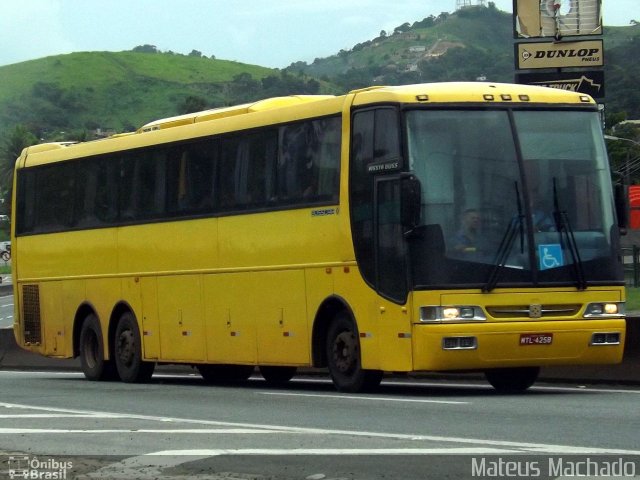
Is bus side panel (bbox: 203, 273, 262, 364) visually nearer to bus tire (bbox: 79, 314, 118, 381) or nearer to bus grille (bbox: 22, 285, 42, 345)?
bus tire (bbox: 79, 314, 118, 381)

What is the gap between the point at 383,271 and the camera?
56.6 ft

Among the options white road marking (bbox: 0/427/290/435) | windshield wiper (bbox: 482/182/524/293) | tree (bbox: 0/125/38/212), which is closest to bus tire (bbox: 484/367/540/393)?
windshield wiper (bbox: 482/182/524/293)

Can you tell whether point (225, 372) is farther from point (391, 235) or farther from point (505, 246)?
point (505, 246)

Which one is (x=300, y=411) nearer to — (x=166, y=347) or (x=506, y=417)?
(x=506, y=417)

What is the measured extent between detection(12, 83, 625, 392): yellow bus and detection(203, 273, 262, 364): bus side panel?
3 centimetres

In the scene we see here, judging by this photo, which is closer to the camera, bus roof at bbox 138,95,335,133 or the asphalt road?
the asphalt road

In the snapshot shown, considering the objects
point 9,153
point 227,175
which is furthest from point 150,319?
point 9,153

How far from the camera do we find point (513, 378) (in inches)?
741

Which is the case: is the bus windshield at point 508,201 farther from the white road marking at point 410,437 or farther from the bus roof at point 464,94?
the white road marking at point 410,437

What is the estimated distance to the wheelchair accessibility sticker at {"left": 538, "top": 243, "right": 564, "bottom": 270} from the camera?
17.0 m

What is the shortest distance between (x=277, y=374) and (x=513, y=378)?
4.86 meters

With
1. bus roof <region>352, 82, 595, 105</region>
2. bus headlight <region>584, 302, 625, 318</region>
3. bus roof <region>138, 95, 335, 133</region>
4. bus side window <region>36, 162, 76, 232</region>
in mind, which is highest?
bus roof <region>138, 95, 335, 133</region>

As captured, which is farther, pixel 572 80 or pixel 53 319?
pixel 572 80

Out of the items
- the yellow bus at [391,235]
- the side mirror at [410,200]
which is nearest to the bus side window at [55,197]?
the yellow bus at [391,235]
